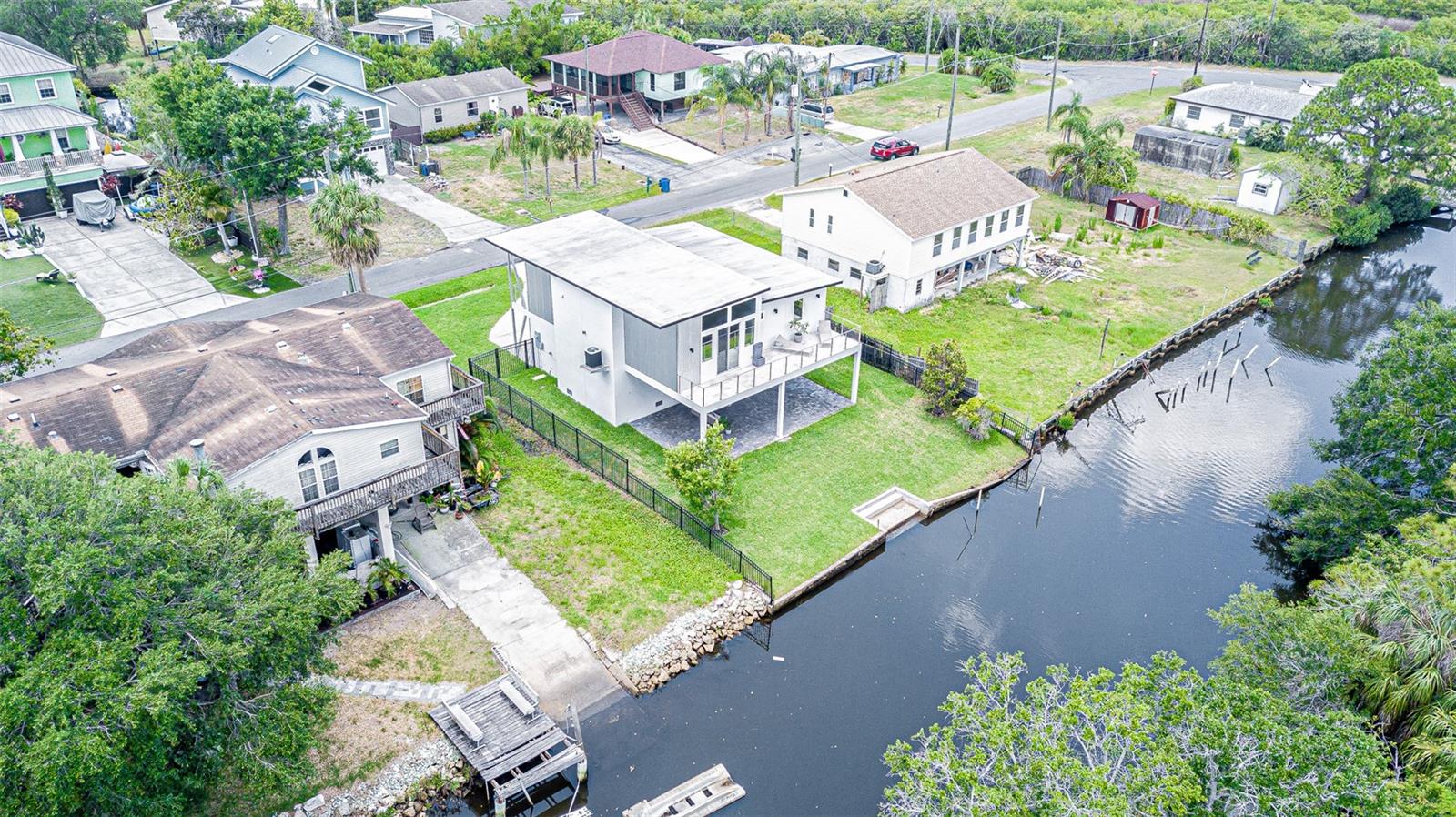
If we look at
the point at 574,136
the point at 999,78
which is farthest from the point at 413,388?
the point at 999,78

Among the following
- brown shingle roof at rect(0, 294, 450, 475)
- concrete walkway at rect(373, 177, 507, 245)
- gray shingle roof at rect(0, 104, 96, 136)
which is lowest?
concrete walkway at rect(373, 177, 507, 245)

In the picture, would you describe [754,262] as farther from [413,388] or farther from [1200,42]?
[1200,42]

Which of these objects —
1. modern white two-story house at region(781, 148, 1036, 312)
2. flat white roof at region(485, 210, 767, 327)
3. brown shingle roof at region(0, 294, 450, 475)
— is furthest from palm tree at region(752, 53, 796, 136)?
brown shingle roof at region(0, 294, 450, 475)

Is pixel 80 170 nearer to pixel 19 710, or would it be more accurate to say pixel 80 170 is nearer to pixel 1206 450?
pixel 19 710

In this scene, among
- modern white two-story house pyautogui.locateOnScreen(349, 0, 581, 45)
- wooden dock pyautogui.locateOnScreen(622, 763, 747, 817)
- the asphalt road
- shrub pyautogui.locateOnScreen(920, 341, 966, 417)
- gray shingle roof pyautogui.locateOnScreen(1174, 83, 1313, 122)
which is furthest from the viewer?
modern white two-story house pyautogui.locateOnScreen(349, 0, 581, 45)

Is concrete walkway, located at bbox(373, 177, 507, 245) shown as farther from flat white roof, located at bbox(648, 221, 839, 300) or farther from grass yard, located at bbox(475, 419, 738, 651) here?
grass yard, located at bbox(475, 419, 738, 651)

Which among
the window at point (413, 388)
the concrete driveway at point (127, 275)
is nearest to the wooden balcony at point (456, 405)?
the window at point (413, 388)

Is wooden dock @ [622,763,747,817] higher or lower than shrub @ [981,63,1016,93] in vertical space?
lower

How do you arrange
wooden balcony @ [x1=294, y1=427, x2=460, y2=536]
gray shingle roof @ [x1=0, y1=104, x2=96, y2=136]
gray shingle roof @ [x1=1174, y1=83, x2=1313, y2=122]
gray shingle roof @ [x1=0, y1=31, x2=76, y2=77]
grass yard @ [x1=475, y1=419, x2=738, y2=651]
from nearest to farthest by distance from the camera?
wooden balcony @ [x1=294, y1=427, x2=460, y2=536], grass yard @ [x1=475, y1=419, x2=738, y2=651], gray shingle roof @ [x1=0, y1=104, x2=96, y2=136], gray shingle roof @ [x1=0, y1=31, x2=76, y2=77], gray shingle roof @ [x1=1174, y1=83, x2=1313, y2=122]
